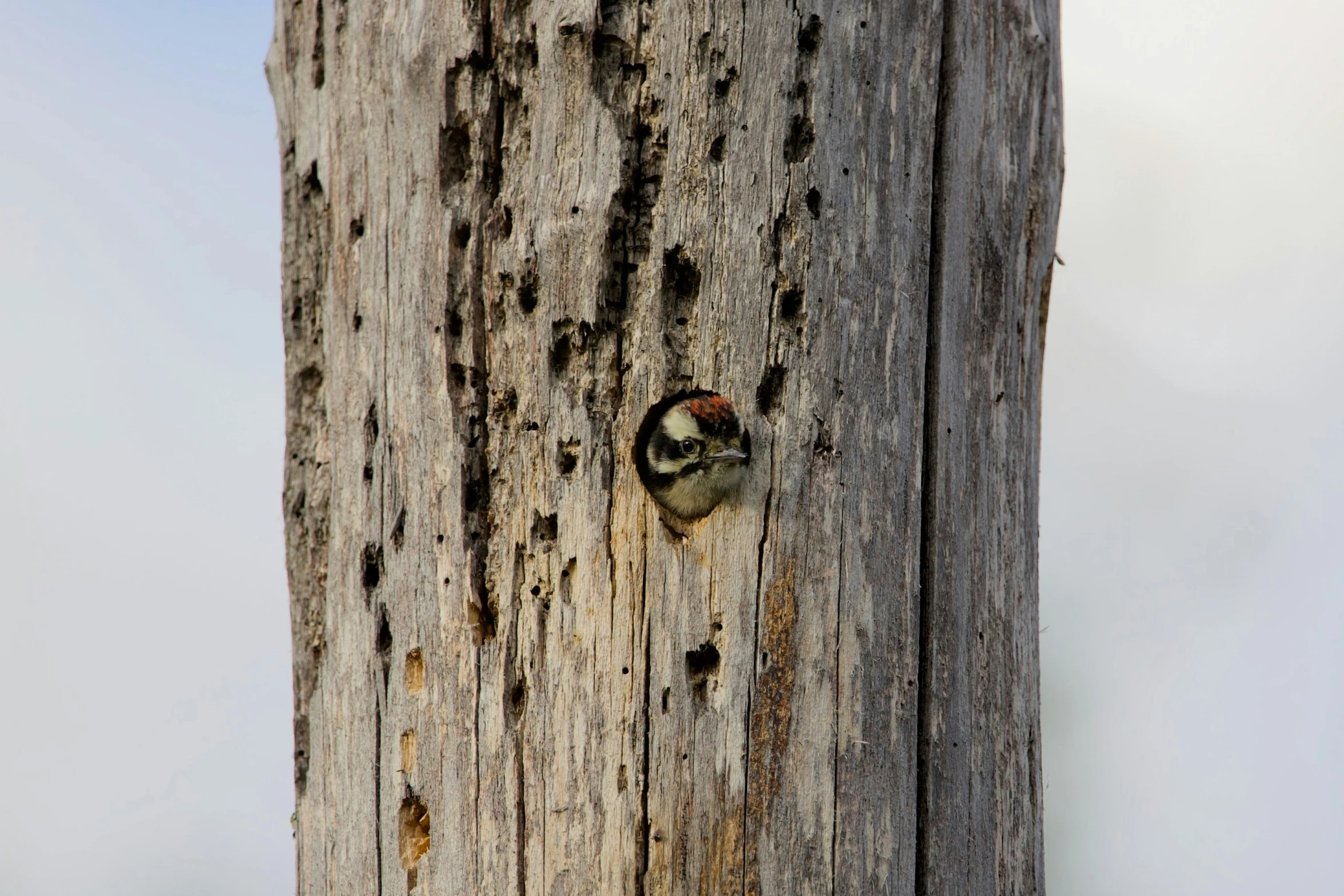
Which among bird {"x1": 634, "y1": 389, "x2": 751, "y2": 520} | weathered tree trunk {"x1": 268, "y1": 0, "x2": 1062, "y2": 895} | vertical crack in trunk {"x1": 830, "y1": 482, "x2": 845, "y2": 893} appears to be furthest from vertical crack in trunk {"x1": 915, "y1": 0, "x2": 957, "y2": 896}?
bird {"x1": 634, "y1": 389, "x2": 751, "y2": 520}

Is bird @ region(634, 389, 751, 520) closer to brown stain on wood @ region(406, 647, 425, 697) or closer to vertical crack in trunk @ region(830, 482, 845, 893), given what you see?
vertical crack in trunk @ region(830, 482, 845, 893)

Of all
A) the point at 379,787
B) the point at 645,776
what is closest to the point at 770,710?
the point at 645,776

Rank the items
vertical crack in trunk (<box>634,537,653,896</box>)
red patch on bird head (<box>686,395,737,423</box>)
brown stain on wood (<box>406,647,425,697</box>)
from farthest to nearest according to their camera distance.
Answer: brown stain on wood (<box>406,647,425,697</box>) < red patch on bird head (<box>686,395,737,423</box>) < vertical crack in trunk (<box>634,537,653,896</box>)

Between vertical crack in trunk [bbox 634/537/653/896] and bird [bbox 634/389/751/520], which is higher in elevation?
bird [bbox 634/389/751/520]

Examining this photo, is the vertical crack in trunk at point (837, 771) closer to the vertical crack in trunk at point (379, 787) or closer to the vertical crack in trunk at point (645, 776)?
the vertical crack in trunk at point (645, 776)

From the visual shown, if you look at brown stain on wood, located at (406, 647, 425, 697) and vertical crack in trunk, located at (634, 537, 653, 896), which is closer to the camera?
vertical crack in trunk, located at (634, 537, 653, 896)

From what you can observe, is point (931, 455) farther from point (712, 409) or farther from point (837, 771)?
point (837, 771)
